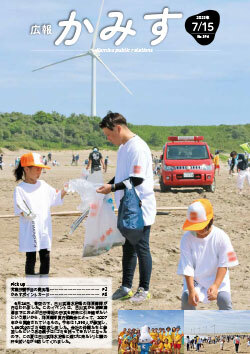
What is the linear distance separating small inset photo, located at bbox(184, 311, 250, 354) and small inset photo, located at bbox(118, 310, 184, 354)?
6 cm

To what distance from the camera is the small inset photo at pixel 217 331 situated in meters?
3.59

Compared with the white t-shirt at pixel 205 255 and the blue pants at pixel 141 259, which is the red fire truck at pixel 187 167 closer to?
the blue pants at pixel 141 259

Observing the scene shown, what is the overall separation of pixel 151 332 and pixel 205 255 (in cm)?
72

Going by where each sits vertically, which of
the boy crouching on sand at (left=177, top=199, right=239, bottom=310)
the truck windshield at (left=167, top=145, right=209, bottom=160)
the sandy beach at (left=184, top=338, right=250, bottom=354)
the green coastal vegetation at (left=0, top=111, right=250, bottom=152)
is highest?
the green coastal vegetation at (left=0, top=111, right=250, bottom=152)

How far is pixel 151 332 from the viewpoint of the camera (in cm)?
364

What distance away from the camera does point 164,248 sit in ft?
28.8

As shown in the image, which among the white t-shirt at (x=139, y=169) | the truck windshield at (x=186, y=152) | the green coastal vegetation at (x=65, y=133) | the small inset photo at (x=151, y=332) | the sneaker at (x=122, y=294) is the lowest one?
the sneaker at (x=122, y=294)

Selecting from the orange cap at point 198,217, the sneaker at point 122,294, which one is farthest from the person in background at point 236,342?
the sneaker at point 122,294

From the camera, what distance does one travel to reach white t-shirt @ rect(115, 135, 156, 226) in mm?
5449

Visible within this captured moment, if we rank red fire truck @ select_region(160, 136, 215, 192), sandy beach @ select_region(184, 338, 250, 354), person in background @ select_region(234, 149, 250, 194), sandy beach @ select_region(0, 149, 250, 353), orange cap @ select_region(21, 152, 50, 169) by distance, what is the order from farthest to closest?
red fire truck @ select_region(160, 136, 215, 192), person in background @ select_region(234, 149, 250, 194), sandy beach @ select_region(0, 149, 250, 353), orange cap @ select_region(21, 152, 50, 169), sandy beach @ select_region(184, 338, 250, 354)

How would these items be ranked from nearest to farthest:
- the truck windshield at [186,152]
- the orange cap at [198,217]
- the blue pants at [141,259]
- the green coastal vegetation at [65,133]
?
the orange cap at [198,217] < the blue pants at [141,259] < the truck windshield at [186,152] < the green coastal vegetation at [65,133]

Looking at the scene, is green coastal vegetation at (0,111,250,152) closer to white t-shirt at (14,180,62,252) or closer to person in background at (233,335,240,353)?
white t-shirt at (14,180,62,252)

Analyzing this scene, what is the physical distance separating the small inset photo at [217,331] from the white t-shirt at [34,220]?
210 cm

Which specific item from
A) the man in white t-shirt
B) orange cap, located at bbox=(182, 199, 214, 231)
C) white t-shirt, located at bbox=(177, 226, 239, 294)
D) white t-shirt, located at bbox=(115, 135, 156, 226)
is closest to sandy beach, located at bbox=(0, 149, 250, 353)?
the man in white t-shirt
